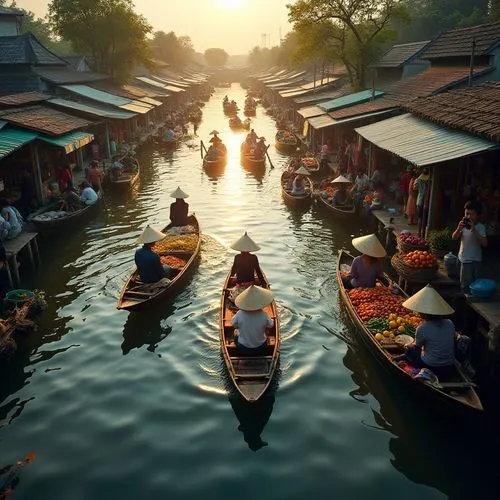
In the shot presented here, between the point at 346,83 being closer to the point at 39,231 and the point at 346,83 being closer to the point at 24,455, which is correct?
the point at 39,231

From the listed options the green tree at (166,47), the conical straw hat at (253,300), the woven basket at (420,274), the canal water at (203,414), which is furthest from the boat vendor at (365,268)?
the green tree at (166,47)

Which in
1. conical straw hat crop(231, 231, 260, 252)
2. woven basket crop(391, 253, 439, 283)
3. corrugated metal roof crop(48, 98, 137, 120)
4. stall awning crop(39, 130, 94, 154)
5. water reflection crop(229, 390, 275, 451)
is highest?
corrugated metal roof crop(48, 98, 137, 120)

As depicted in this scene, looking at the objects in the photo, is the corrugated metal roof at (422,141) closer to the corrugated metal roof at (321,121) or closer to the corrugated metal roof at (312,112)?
the corrugated metal roof at (321,121)

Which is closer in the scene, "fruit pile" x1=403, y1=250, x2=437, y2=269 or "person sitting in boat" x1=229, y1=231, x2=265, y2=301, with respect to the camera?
"fruit pile" x1=403, y1=250, x2=437, y2=269

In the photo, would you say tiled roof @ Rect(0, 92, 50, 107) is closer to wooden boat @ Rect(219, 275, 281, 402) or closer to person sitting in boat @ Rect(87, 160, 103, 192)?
person sitting in boat @ Rect(87, 160, 103, 192)

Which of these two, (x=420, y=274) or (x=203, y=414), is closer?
(x=203, y=414)

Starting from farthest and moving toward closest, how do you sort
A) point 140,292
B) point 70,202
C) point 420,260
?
1. point 70,202
2. point 140,292
3. point 420,260

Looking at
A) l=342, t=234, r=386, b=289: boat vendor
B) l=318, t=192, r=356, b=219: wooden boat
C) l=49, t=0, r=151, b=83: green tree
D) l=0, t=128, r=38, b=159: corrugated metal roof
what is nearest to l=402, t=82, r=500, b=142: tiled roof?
l=342, t=234, r=386, b=289: boat vendor

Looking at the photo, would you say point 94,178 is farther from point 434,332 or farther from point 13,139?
point 434,332

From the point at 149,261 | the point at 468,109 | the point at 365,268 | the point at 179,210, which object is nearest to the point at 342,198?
the point at 468,109
